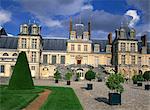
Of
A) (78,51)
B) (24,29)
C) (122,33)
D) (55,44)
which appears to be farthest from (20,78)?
(122,33)

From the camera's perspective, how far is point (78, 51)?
54531 millimetres

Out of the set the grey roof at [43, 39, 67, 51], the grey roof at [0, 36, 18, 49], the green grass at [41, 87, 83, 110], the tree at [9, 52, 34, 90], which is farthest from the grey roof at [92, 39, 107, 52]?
the green grass at [41, 87, 83, 110]

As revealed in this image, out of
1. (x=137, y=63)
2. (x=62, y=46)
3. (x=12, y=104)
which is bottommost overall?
(x=12, y=104)

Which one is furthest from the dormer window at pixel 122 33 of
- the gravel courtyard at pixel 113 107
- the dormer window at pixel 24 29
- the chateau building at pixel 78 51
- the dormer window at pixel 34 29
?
the gravel courtyard at pixel 113 107

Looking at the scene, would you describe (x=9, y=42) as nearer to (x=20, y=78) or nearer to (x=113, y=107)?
(x=20, y=78)

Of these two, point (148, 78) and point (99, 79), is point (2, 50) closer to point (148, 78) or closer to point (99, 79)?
point (99, 79)

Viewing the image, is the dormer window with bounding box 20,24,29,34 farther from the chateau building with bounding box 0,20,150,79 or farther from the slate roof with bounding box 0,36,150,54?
the slate roof with bounding box 0,36,150,54

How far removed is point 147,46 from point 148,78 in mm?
17667

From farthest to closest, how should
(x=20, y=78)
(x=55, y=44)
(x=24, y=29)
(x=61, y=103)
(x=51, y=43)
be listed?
(x=51, y=43)
(x=55, y=44)
(x=24, y=29)
(x=20, y=78)
(x=61, y=103)

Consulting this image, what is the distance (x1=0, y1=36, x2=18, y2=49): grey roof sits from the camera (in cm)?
5328

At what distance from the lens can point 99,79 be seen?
43000mm

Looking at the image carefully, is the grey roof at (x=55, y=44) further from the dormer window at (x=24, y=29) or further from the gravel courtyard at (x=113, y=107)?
the gravel courtyard at (x=113, y=107)

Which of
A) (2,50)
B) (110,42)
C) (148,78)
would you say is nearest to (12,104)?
(148,78)

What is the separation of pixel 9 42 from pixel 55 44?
935 cm
